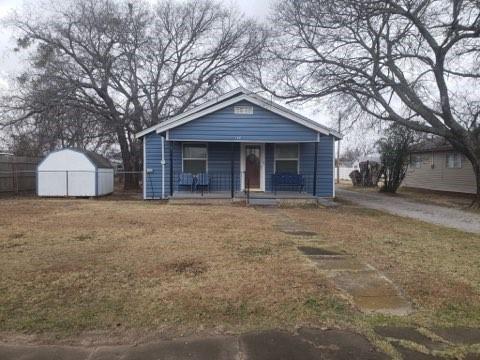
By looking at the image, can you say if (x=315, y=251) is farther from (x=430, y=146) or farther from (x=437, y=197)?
(x=430, y=146)

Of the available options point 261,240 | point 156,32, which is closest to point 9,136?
point 156,32

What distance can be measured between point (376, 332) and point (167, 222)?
7.18 metres

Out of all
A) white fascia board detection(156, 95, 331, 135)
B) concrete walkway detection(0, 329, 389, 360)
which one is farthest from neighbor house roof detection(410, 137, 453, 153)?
concrete walkway detection(0, 329, 389, 360)

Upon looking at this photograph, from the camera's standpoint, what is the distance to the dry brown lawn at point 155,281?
13.1 ft

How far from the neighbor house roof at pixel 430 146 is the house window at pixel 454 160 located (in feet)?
1.51

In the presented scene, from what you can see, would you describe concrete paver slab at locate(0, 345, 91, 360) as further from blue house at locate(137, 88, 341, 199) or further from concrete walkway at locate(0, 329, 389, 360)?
blue house at locate(137, 88, 341, 199)

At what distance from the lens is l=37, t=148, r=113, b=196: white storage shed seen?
18.7 meters

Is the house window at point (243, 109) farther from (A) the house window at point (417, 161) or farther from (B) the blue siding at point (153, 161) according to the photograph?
(A) the house window at point (417, 161)

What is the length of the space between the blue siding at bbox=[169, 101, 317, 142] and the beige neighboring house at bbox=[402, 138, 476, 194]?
11.4 metres

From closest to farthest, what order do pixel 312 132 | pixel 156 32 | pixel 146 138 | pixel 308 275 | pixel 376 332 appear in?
pixel 376 332 → pixel 308 275 → pixel 312 132 → pixel 146 138 → pixel 156 32

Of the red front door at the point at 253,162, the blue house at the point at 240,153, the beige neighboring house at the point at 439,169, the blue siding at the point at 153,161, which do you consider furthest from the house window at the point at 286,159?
the beige neighboring house at the point at 439,169

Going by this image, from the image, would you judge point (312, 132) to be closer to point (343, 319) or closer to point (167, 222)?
point (167, 222)

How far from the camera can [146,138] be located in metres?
18.2

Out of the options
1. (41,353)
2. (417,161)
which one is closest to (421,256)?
(41,353)
